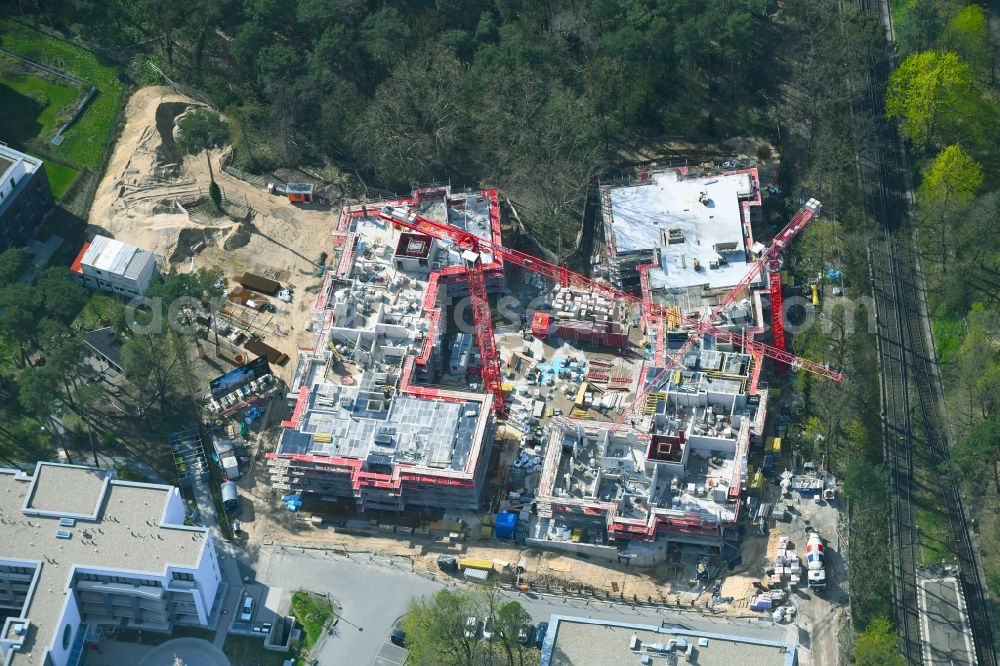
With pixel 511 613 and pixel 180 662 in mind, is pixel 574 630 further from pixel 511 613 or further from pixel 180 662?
pixel 180 662

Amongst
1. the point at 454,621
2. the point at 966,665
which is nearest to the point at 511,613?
the point at 454,621

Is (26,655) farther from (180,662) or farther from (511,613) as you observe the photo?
(511,613)

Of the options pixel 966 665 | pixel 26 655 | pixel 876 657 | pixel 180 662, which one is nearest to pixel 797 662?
pixel 876 657

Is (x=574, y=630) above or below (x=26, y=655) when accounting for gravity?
above

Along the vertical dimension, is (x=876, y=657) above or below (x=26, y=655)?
above

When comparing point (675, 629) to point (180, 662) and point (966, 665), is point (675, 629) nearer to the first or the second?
point (966, 665)
